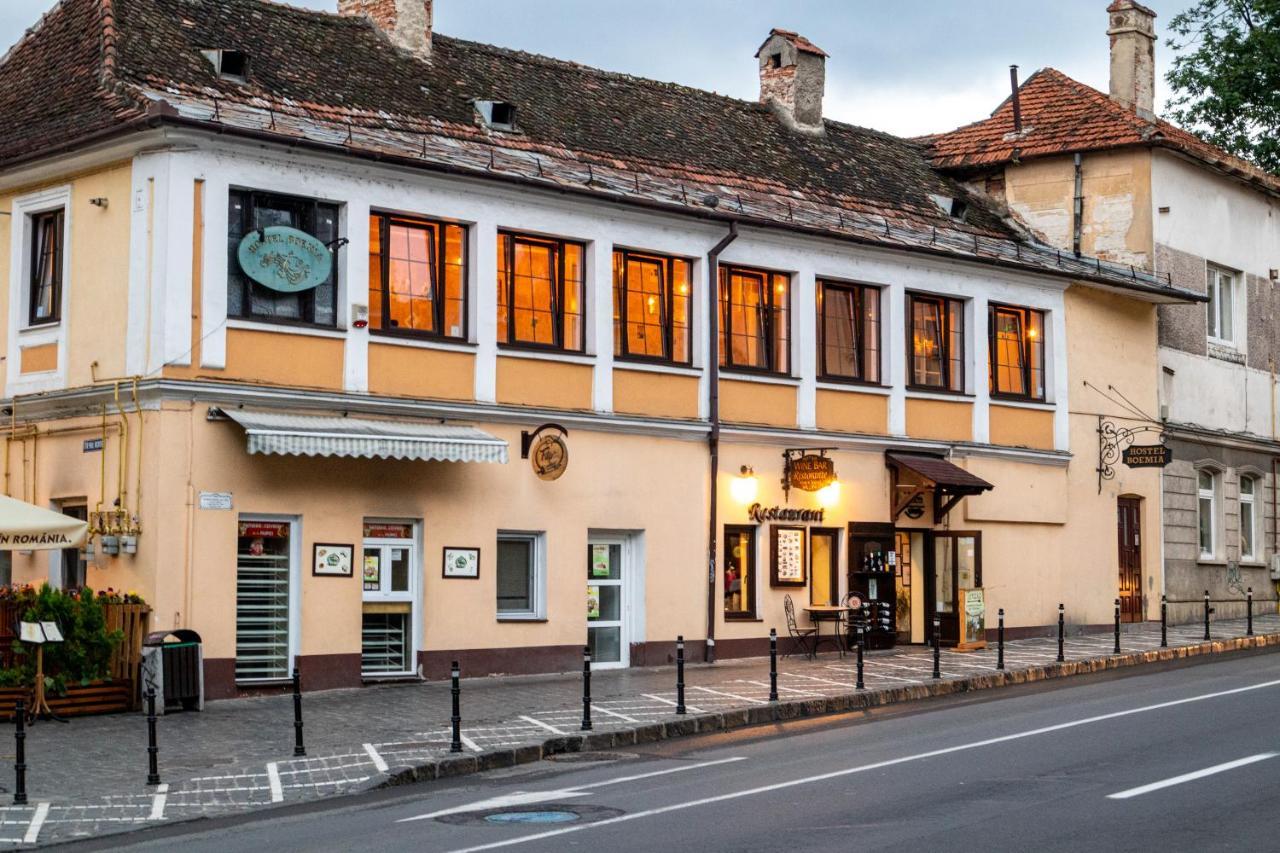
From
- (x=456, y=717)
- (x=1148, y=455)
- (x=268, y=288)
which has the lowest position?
(x=456, y=717)

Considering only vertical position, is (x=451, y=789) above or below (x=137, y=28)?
below

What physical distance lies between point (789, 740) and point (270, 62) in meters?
12.8

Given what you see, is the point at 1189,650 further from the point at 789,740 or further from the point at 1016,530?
the point at 789,740

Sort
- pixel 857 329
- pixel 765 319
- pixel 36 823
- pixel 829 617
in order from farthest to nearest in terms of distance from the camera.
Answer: pixel 857 329, pixel 765 319, pixel 829 617, pixel 36 823

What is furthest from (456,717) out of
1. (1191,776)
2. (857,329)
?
(857,329)

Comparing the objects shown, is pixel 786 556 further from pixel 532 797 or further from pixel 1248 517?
pixel 1248 517

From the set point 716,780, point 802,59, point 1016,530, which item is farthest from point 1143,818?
point 802,59

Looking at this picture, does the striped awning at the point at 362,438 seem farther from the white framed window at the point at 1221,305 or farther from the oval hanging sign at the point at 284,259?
the white framed window at the point at 1221,305

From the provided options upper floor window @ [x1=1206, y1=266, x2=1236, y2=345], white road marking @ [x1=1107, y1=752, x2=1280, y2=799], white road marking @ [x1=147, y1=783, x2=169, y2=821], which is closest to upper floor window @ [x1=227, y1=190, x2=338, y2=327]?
white road marking @ [x1=147, y1=783, x2=169, y2=821]

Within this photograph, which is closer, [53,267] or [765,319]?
[53,267]

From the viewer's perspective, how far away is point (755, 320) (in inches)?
1104

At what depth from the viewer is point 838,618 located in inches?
1105

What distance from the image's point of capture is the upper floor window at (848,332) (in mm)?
28969

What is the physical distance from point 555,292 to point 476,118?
321cm
